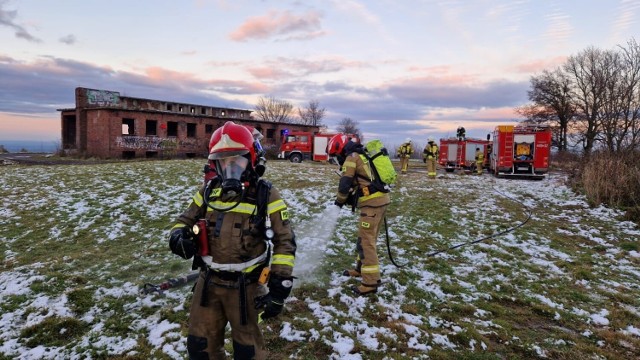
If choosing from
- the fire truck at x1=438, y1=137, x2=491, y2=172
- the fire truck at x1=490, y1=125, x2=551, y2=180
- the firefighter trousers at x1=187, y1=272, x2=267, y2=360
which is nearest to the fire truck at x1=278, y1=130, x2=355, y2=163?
the fire truck at x1=438, y1=137, x2=491, y2=172

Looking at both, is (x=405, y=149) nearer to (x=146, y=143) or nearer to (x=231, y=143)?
(x=231, y=143)

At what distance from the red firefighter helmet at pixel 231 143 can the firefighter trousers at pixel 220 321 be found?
1009 mm

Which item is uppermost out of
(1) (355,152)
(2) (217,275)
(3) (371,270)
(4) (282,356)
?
(1) (355,152)

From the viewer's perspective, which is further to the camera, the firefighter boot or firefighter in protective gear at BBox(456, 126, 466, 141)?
firefighter in protective gear at BBox(456, 126, 466, 141)

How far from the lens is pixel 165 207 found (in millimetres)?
10492

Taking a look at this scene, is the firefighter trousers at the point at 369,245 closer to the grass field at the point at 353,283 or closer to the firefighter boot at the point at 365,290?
the firefighter boot at the point at 365,290

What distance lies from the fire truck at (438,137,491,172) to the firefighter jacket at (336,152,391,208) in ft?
77.8

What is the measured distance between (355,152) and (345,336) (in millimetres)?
2677

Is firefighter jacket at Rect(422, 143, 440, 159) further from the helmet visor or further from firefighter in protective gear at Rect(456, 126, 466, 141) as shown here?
the helmet visor

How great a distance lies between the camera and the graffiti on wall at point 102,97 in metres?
33.6

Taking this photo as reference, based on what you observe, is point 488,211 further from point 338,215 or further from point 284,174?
point 284,174

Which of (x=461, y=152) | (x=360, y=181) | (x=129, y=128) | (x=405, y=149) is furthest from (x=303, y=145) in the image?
(x=360, y=181)

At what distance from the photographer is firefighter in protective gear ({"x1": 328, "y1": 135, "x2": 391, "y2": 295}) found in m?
5.54

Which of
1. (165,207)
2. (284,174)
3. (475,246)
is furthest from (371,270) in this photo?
(284,174)
